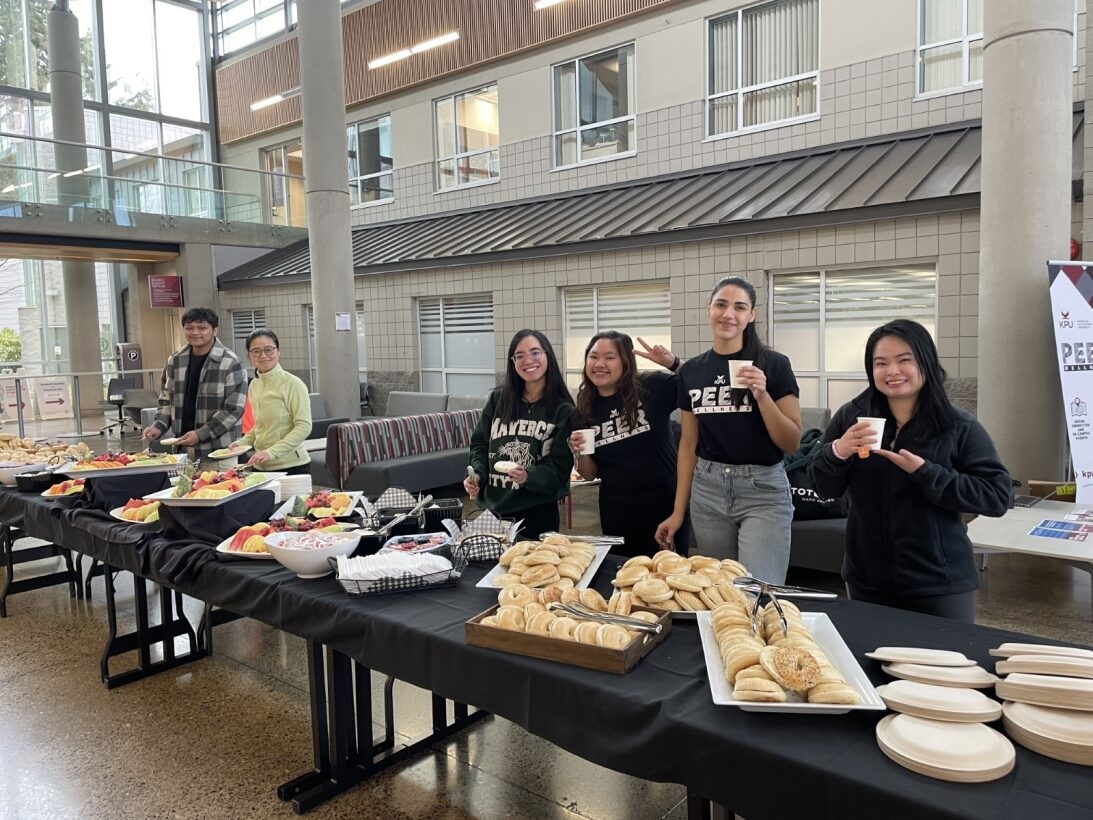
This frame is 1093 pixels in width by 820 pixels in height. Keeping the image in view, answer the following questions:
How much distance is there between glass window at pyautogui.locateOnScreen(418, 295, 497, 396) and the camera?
12508mm

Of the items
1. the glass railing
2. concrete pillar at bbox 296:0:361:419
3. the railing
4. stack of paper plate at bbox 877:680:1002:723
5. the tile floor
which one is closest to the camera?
stack of paper plate at bbox 877:680:1002:723

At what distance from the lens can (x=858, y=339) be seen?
852 cm

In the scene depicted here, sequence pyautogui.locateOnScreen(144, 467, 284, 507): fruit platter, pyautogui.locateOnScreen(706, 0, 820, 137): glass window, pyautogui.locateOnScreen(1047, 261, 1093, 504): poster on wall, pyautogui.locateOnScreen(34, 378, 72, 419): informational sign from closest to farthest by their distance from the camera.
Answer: pyautogui.locateOnScreen(144, 467, 284, 507): fruit platter < pyautogui.locateOnScreen(1047, 261, 1093, 504): poster on wall < pyautogui.locateOnScreen(706, 0, 820, 137): glass window < pyautogui.locateOnScreen(34, 378, 72, 419): informational sign

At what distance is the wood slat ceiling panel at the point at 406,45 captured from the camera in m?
12.6

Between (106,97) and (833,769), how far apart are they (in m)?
23.2

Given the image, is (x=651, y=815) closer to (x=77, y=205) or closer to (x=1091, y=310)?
(x=1091, y=310)

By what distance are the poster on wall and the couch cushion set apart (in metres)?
7.55

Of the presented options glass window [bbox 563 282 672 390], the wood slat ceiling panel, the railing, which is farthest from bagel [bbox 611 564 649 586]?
the railing

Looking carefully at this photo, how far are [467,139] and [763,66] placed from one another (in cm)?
599

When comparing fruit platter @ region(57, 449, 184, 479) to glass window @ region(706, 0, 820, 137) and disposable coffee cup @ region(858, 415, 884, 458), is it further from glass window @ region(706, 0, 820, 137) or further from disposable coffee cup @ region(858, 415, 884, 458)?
glass window @ region(706, 0, 820, 137)

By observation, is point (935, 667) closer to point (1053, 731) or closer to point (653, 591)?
point (1053, 731)

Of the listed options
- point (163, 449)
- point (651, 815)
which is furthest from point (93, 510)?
point (163, 449)

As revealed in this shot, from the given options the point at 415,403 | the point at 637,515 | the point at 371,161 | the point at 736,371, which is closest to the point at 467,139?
the point at 371,161

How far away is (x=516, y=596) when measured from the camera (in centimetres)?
213
